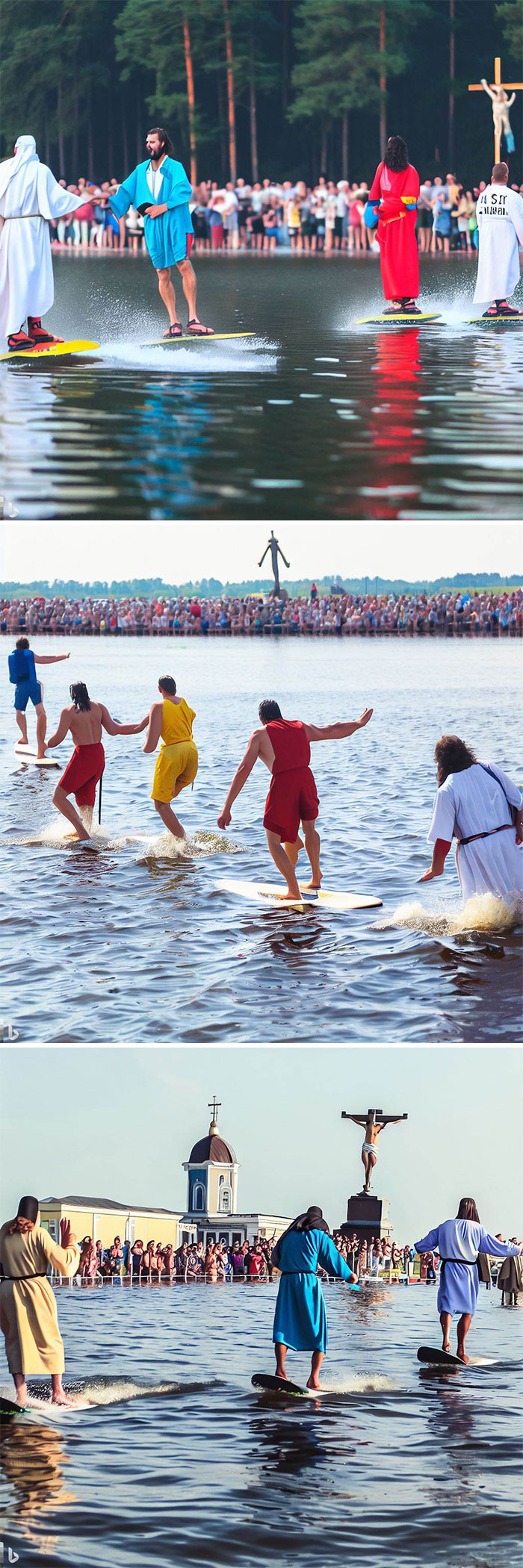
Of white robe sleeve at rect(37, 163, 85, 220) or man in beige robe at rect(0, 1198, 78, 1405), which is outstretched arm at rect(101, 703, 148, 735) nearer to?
man in beige robe at rect(0, 1198, 78, 1405)

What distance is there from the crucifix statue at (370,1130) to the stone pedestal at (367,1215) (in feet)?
0.74

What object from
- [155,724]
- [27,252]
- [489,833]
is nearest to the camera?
[489,833]

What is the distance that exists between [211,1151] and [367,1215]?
1651 millimetres

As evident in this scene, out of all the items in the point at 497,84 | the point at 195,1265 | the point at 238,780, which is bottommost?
the point at 195,1265

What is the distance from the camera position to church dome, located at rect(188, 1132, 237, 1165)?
10070 millimetres

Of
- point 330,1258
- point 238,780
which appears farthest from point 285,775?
point 330,1258

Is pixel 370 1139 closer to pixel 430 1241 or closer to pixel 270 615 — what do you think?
pixel 430 1241

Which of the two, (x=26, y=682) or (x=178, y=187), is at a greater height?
(x=178, y=187)

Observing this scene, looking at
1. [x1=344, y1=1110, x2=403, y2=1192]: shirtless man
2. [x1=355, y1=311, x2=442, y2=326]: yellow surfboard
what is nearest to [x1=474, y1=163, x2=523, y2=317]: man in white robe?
[x1=355, y1=311, x2=442, y2=326]: yellow surfboard

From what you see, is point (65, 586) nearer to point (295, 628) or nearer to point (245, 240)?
point (245, 240)

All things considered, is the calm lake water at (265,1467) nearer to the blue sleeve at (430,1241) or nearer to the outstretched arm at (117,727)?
the blue sleeve at (430,1241)

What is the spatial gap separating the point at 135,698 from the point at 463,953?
8116 mm

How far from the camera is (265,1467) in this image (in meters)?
6.38

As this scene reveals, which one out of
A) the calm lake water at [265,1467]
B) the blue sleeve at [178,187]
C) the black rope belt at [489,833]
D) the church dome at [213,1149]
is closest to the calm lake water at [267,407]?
the blue sleeve at [178,187]
